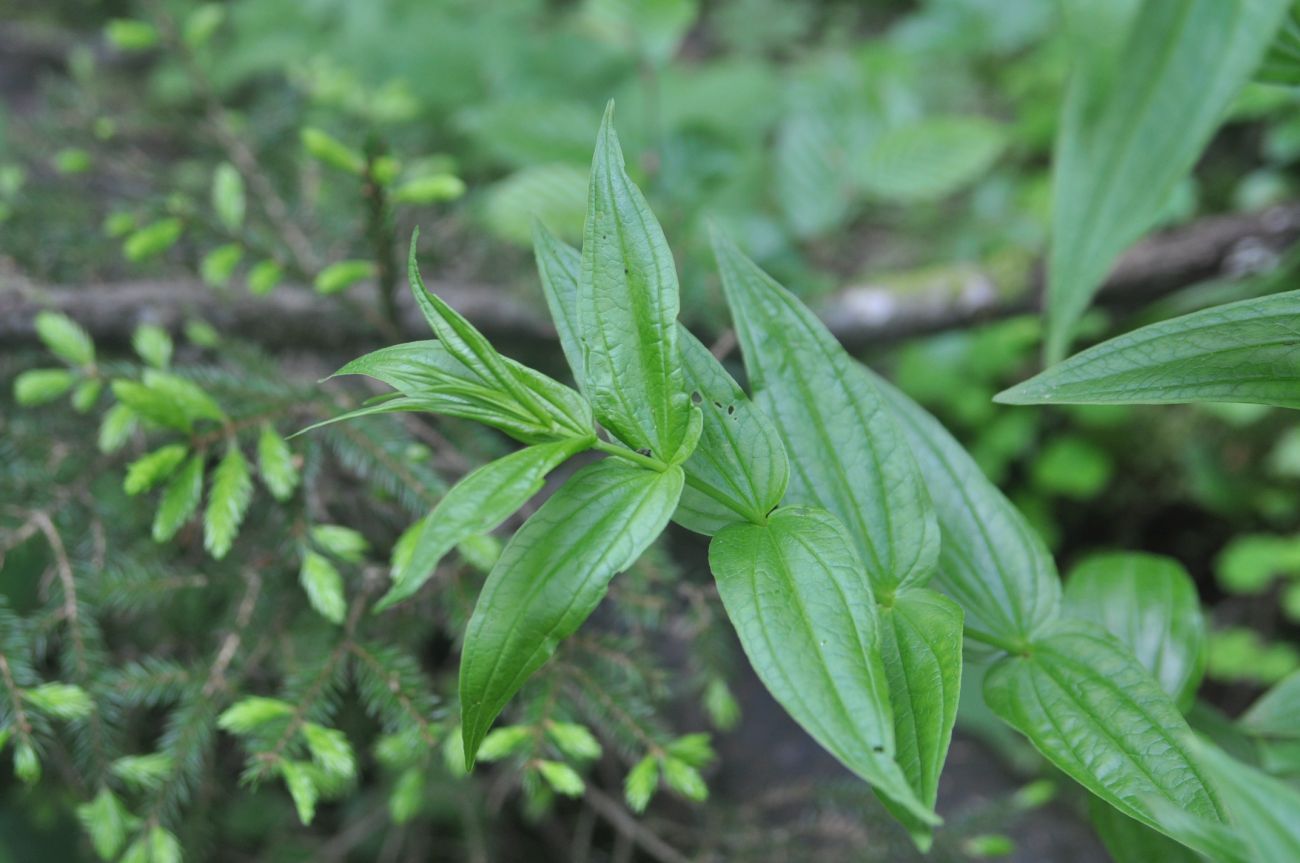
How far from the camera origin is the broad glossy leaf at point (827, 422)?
78 centimetres

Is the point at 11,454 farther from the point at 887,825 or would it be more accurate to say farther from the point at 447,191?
the point at 887,825

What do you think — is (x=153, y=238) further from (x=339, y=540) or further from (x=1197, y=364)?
(x=1197, y=364)

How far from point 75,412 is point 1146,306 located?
Result: 231cm

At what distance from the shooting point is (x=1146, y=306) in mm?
2053

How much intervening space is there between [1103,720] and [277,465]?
93 centimetres

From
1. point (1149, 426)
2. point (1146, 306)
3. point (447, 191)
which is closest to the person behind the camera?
point (447, 191)

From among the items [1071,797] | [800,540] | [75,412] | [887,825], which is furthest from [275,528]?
[1071,797]

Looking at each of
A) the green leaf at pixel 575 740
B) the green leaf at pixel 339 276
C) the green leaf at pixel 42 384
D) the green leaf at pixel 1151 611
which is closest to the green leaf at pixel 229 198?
the green leaf at pixel 339 276

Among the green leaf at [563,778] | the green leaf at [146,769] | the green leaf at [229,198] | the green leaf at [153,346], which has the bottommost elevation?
the green leaf at [146,769]

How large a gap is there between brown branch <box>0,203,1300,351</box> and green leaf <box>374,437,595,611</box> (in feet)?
2.89

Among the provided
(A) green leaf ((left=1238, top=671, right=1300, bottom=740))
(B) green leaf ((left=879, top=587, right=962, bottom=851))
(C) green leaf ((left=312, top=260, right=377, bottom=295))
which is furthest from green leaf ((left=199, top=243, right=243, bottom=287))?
(A) green leaf ((left=1238, top=671, right=1300, bottom=740))

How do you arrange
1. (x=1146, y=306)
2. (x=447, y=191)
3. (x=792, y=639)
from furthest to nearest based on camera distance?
(x=1146, y=306), (x=447, y=191), (x=792, y=639)

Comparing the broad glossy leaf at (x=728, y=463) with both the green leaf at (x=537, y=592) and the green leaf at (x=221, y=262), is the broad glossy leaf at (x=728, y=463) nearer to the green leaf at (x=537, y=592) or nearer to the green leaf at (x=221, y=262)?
the green leaf at (x=537, y=592)

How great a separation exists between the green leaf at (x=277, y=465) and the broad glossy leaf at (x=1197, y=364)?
2.67 ft
